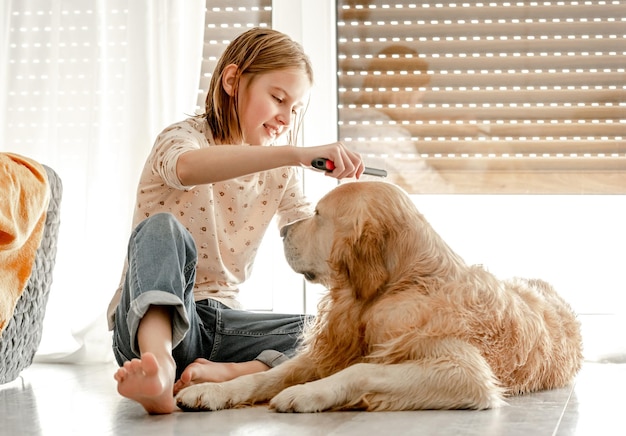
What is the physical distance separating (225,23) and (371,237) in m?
1.68

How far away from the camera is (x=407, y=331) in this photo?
166cm

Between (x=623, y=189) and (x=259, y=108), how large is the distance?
4.66 ft

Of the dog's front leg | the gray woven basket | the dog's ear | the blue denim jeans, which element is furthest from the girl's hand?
the gray woven basket

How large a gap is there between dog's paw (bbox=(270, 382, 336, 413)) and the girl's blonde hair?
34.0 inches

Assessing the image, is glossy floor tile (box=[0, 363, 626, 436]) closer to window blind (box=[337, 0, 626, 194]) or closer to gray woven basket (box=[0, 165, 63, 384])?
gray woven basket (box=[0, 165, 63, 384])

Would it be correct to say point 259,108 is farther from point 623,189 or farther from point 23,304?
point 623,189

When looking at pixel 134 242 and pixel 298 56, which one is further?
pixel 298 56

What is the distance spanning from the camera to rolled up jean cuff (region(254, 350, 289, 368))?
207cm

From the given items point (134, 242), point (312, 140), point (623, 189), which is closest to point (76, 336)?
point (312, 140)

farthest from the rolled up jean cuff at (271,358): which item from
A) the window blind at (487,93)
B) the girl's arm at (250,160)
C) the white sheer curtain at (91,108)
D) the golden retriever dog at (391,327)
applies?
the window blind at (487,93)

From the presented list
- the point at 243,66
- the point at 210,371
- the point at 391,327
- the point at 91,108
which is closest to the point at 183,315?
the point at 210,371

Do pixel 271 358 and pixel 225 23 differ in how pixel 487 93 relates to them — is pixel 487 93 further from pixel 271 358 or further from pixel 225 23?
pixel 271 358

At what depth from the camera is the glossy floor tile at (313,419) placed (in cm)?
144

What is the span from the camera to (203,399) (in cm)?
164
